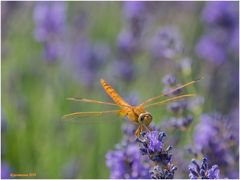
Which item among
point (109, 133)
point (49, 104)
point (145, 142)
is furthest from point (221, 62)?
point (145, 142)

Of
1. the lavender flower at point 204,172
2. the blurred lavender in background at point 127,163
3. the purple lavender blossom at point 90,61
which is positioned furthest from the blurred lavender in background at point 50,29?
the lavender flower at point 204,172

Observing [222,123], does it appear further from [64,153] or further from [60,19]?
[60,19]

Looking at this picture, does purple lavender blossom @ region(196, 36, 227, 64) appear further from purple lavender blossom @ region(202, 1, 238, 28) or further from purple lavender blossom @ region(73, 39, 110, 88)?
purple lavender blossom @ region(73, 39, 110, 88)

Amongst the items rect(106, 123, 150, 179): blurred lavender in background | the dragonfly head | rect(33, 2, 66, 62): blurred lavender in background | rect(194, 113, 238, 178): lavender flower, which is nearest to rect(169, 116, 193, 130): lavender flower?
rect(194, 113, 238, 178): lavender flower

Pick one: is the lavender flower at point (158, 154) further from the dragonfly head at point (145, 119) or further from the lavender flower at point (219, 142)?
the lavender flower at point (219, 142)

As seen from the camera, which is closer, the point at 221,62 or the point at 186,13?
the point at 221,62

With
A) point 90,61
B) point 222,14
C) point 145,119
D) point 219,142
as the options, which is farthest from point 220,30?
point 145,119

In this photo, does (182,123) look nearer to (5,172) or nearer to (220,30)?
(5,172)

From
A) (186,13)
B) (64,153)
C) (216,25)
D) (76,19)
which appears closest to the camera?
(64,153)
